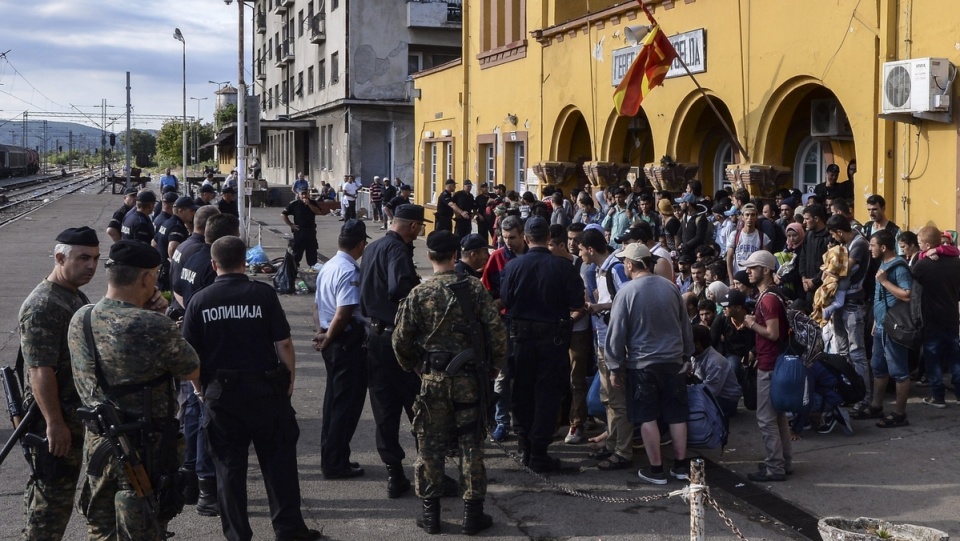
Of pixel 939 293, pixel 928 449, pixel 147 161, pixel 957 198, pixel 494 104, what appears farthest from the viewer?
pixel 147 161

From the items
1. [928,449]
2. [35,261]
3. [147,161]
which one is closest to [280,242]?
[35,261]

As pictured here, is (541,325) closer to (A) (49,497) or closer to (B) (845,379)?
(B) (845,379)

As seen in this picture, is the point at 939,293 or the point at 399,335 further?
the point at 939,293

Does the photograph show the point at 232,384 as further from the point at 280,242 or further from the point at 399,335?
the point at 280,242

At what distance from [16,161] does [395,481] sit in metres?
85.5

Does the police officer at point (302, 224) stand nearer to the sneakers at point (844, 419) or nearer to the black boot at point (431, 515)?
the sneakers at point (844, 419)

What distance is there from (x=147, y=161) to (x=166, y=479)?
140 m

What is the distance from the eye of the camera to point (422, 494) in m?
6.31

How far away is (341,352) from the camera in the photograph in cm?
726

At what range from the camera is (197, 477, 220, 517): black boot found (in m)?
6.66

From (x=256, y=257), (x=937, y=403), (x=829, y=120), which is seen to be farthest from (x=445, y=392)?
(x=256, y=257)

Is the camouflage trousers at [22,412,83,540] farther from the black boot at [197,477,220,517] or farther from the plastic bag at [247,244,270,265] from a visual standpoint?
the plastic bag at [247,244,270,265]

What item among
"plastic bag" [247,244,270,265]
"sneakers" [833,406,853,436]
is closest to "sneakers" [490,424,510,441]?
"sneakers" [833,406,853,436]

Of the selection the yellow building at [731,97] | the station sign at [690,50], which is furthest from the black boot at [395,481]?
the station sign at [690,50]
